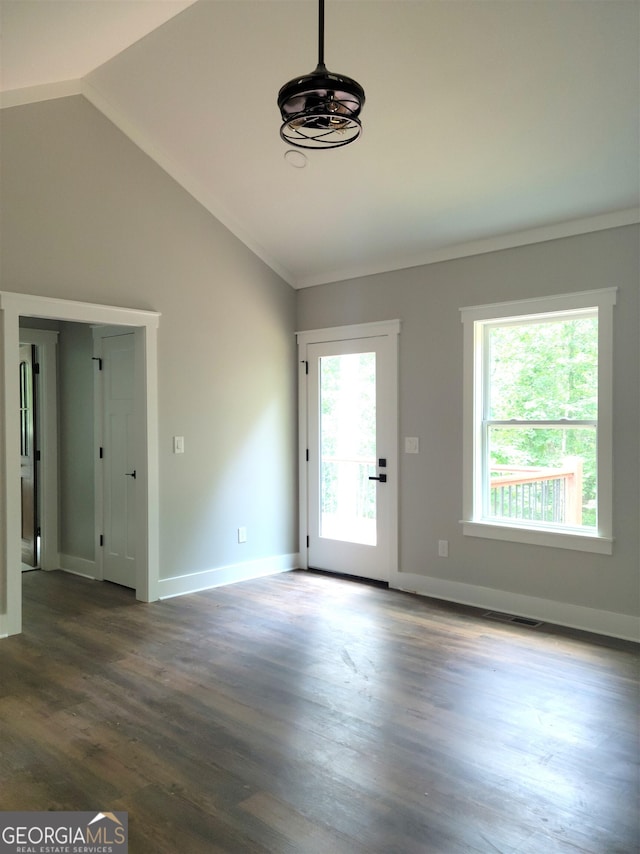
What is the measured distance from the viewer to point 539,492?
14.5 feet

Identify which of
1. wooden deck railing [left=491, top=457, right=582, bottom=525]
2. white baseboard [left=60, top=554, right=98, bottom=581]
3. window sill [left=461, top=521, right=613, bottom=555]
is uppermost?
wooden deck railing [left=491, top=457, right=582, bottom=525]

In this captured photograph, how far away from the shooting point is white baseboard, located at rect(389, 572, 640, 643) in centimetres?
398

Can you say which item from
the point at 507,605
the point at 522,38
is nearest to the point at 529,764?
the point at 507,605

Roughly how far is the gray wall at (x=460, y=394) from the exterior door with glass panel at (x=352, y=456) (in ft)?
0.52

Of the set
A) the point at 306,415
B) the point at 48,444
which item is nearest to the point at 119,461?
the point at 48,444

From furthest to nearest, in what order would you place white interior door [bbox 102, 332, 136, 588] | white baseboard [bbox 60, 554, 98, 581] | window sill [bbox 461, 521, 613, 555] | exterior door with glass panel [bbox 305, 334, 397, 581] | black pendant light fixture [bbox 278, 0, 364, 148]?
1. white baseboard [bbox 60, 554, 98, 581]
2. exterior door with glass panel [bbox 305, 334, 397, 581]
3. white interior door [bbox 102, 332, 136, 588]
4. window sill [bbox 461, 521, 613, 555]
5. black pendant light fixture [bbox 278, 0, 364, 148]

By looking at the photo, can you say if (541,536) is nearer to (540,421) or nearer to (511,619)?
(511,619)

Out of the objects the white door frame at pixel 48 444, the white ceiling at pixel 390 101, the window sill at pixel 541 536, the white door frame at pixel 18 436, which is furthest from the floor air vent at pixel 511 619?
the white door frame at pixel 48 444

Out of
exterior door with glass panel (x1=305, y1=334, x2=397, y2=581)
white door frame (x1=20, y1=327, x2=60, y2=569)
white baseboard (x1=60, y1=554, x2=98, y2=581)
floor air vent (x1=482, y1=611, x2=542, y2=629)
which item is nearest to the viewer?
floor air vent (x1=482, y1=611, x2=542, y2=629)

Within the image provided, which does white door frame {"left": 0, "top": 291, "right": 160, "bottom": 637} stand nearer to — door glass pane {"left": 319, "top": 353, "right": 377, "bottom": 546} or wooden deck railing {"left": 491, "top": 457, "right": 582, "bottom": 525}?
door glass pane {"left": 319, "top": 353, "right": 377, "bottom": 546}

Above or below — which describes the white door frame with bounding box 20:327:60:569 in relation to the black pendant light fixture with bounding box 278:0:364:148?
below

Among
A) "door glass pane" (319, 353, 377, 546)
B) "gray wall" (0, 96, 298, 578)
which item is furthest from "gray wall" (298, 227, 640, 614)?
"gray wall" (0, 96, 298, 578)

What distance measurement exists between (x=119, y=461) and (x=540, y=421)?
3.32 meters

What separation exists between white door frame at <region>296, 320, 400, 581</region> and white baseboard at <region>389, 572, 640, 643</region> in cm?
23
